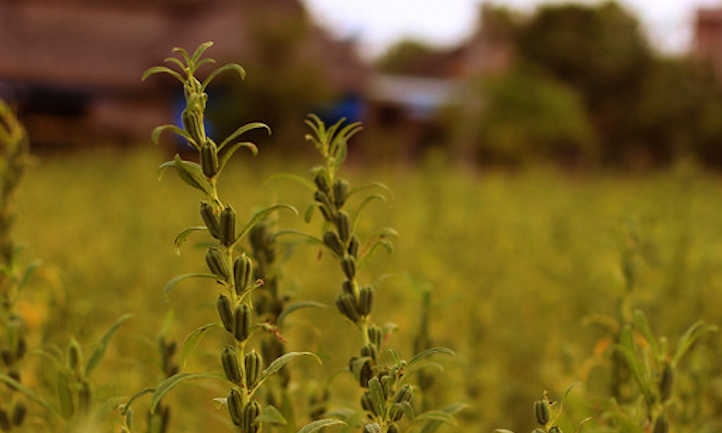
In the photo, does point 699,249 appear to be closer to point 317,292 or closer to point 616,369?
point 317,292

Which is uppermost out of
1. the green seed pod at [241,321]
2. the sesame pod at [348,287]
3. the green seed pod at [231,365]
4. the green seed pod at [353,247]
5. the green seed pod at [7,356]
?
the green seed pod at [353,247]

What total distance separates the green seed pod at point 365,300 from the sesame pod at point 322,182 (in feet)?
0.44

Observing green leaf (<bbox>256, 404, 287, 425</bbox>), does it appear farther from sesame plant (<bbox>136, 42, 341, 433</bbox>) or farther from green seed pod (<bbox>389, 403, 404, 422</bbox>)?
green seed pod (<bbox>389, 403, 404, 422</bbox>)

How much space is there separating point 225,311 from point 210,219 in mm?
102

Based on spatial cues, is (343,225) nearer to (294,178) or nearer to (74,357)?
(294,178)

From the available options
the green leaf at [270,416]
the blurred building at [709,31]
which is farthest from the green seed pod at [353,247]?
the blurred building at [709,31]

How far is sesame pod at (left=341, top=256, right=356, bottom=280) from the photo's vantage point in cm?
91

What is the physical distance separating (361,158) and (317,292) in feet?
64.9

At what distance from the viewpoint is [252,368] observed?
0.82 meters

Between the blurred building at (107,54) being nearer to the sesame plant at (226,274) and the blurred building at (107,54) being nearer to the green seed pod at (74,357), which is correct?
the green seed pod at (74,357)

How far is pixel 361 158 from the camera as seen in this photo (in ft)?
77.9

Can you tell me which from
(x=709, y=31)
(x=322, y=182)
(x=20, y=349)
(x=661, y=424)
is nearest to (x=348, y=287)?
(x=322, y=182)

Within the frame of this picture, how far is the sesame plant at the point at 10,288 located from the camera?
3.72ft

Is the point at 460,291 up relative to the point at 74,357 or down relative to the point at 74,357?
up
